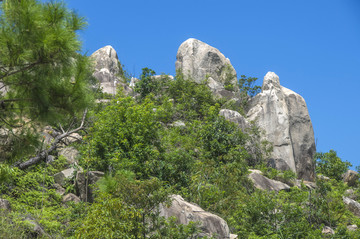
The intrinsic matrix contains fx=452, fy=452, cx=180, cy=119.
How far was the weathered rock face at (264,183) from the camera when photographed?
67.2 ft

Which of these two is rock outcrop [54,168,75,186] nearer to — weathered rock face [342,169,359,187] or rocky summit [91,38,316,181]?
rocky summit [91,38,316,181]

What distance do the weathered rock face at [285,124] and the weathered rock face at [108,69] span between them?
919 centimetres

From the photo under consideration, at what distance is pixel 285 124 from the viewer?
95.3 ft

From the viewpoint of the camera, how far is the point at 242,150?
2233cm

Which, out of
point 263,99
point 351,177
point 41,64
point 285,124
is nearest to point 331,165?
point 351,177

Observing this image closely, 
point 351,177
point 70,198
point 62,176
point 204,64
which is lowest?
point 70,198

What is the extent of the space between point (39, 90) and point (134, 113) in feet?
35.9

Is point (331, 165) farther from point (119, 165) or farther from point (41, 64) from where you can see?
point (41, 64)

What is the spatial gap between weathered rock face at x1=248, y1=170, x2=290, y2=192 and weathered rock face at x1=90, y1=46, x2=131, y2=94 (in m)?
12.7

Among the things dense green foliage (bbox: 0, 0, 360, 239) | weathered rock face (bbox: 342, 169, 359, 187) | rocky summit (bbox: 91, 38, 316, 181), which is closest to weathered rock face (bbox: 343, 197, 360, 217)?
dense green foliage (bbox: 0, 0, 360, 239)

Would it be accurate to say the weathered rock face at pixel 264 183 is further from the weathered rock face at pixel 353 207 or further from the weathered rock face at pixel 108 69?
the weathered rock face at pixel 108 69

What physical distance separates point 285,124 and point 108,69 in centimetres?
1397

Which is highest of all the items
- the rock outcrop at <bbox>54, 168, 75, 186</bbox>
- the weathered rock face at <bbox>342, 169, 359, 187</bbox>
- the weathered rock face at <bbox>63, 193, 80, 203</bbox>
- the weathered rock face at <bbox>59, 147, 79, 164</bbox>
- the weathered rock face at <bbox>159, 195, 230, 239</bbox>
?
the weathered rock face at <bbox>342, 169, 359, 187</bbox>

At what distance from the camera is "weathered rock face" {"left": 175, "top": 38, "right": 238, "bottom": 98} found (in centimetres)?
3394
